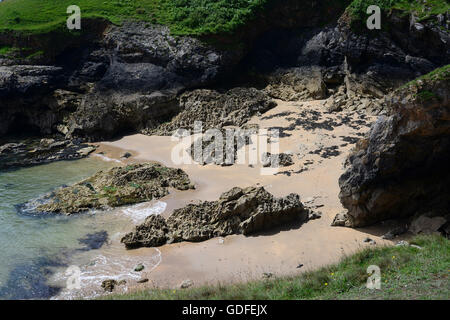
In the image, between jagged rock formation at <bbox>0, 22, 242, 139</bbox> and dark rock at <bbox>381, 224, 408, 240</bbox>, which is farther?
jagged rock formation at <bbox>0, 22, 242, 139</bbox>

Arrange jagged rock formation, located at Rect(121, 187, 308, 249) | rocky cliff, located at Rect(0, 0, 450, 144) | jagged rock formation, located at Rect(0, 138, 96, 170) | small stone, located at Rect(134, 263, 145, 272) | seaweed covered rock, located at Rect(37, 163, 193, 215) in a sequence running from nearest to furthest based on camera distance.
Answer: small stone, located at Rect(134, 263, 145, 272) → jagged rock formation, located at Rect(121, 187, 308, 249) → seaweed covered rock, located at Rect(37, 163, 193, 215) → jagged rock formation, located at Rect(0, 138, 96, 170) → rocky cliff, located at Rect(0, 0, 450, 144)

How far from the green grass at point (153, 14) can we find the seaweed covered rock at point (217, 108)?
556 centimetres

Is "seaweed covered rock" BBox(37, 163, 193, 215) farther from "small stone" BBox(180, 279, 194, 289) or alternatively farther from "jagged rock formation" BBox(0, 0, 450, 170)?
"jagged rock formation" BBox(0, 0, 450, 170)

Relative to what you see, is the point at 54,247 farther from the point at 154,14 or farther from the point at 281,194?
the point at 154,14

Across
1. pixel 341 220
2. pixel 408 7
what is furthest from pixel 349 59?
pixel 341 220

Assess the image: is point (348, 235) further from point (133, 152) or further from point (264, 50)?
point (264, 50)

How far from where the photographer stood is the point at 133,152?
25.1m

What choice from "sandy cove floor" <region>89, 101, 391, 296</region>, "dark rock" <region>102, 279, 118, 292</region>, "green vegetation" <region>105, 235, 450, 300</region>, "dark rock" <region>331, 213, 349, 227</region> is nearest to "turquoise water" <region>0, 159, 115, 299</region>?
"dark rock" <region>102, 279, 118, 292</region>

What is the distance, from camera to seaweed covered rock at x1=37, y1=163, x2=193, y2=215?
16828 mm

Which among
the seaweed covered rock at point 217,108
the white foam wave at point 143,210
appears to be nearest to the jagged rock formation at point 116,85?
the seaweed covered rock at point 217,108

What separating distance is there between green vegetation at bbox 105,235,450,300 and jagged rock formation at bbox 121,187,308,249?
3811mm

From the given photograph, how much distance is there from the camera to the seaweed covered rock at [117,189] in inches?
663

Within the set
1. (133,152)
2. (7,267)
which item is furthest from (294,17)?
(7,267)

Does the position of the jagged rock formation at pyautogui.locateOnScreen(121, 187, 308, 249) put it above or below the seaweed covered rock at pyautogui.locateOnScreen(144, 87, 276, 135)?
below
